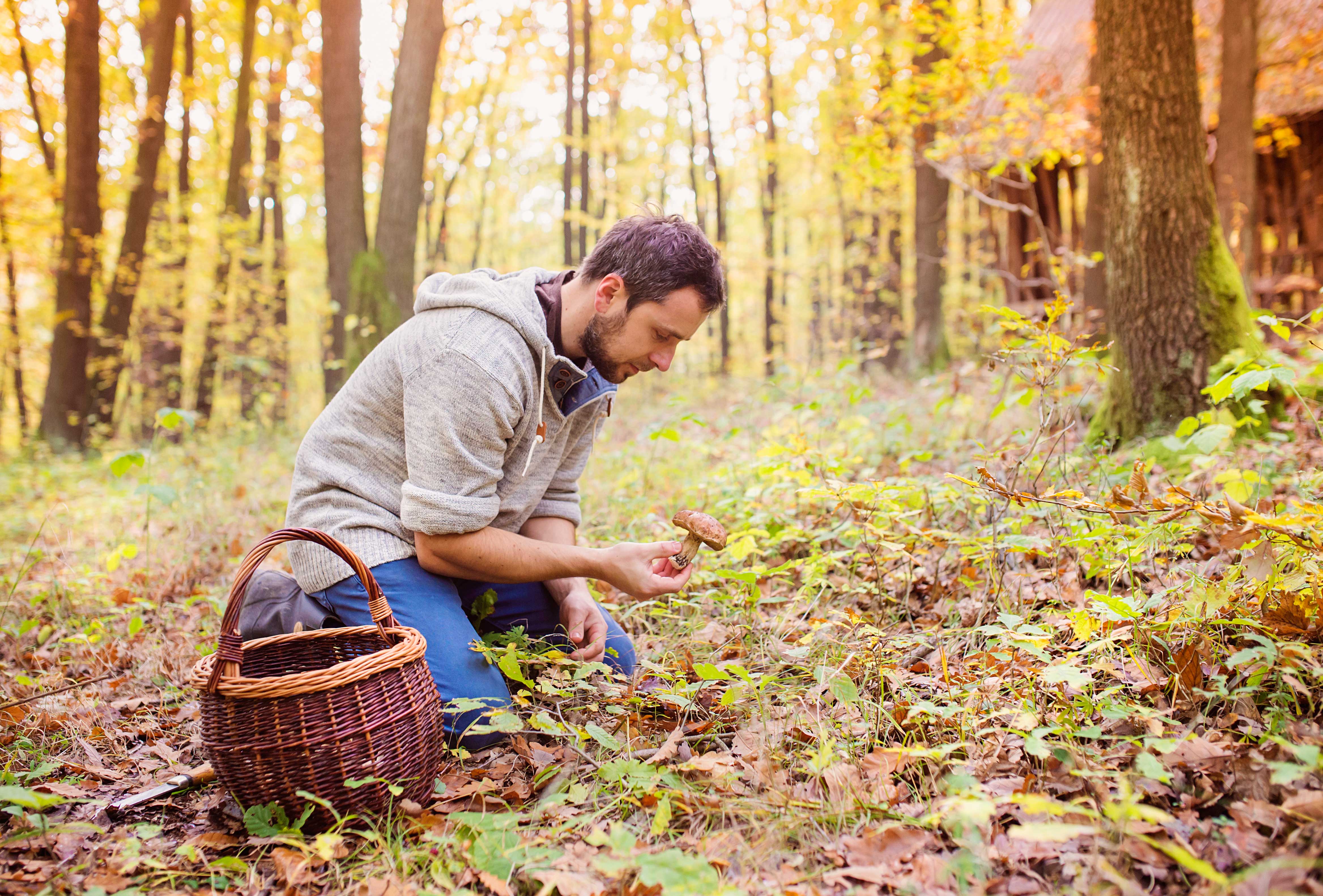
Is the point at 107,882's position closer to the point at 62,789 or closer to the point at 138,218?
the point at 62,789

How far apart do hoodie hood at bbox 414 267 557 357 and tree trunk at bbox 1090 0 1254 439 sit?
10.5 feet

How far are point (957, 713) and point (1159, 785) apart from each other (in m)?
0.46

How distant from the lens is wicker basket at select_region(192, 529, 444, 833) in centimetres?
184

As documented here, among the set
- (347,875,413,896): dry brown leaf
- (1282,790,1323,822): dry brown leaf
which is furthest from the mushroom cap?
(1282,790,1323,822): dry brown leaf

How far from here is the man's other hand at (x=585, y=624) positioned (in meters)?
2.53

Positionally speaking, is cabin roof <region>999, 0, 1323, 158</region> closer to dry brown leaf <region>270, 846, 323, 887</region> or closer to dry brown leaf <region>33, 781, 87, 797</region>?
dry brown leaf <region>270, 846, 323, 887</region>

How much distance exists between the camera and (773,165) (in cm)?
1714

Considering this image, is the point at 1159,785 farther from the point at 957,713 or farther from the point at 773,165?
the point at 773,165

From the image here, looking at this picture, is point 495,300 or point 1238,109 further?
point 1238,109

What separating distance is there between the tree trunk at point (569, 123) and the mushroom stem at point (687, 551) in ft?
42.3

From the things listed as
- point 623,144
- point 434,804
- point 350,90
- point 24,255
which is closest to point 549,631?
point 434,804

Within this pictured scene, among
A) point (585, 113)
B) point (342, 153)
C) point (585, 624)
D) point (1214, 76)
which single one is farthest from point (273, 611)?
point (585, 113)

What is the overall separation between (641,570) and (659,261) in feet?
3.08

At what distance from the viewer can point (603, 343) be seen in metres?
2.55
